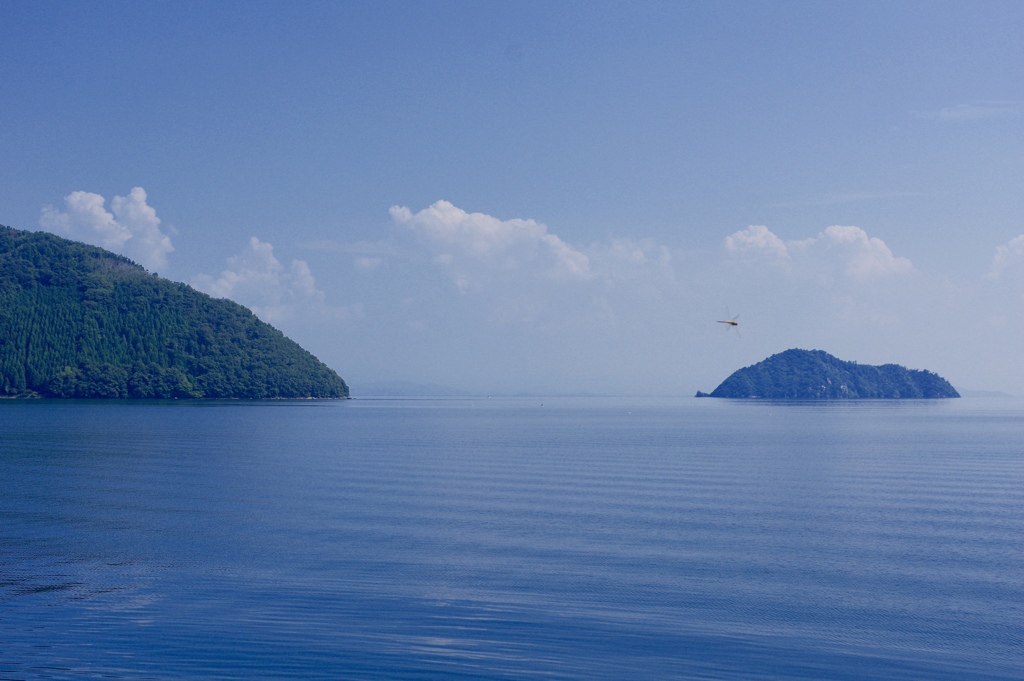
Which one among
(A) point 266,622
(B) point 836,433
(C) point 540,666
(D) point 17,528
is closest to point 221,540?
(D) point 17,528

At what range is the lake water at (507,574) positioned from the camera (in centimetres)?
1546

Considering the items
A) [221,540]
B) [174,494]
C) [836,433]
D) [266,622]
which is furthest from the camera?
[836,433]

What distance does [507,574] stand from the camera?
21812 millimetres

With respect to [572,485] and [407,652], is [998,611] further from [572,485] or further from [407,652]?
[572,485]

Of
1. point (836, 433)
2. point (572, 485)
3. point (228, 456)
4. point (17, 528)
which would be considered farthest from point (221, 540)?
point (836, 433)

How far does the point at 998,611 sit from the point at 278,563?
58.3 ft

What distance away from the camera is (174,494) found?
37.9 meters

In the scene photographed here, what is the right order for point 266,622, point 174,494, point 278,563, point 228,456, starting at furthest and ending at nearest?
point 228,456, point 174,494, point 278,563, point 266,622

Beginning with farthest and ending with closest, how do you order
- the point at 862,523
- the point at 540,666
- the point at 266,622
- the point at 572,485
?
the point at 572,485, the point at 862,523, the point at 266,622, the point at 540,666

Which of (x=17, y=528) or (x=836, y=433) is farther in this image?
(x=836, y=433)

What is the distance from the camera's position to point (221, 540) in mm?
26719

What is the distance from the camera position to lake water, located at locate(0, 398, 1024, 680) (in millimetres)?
15461

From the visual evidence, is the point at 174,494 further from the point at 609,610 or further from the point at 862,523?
the point at 862,523

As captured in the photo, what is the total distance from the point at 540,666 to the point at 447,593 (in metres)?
5.35
